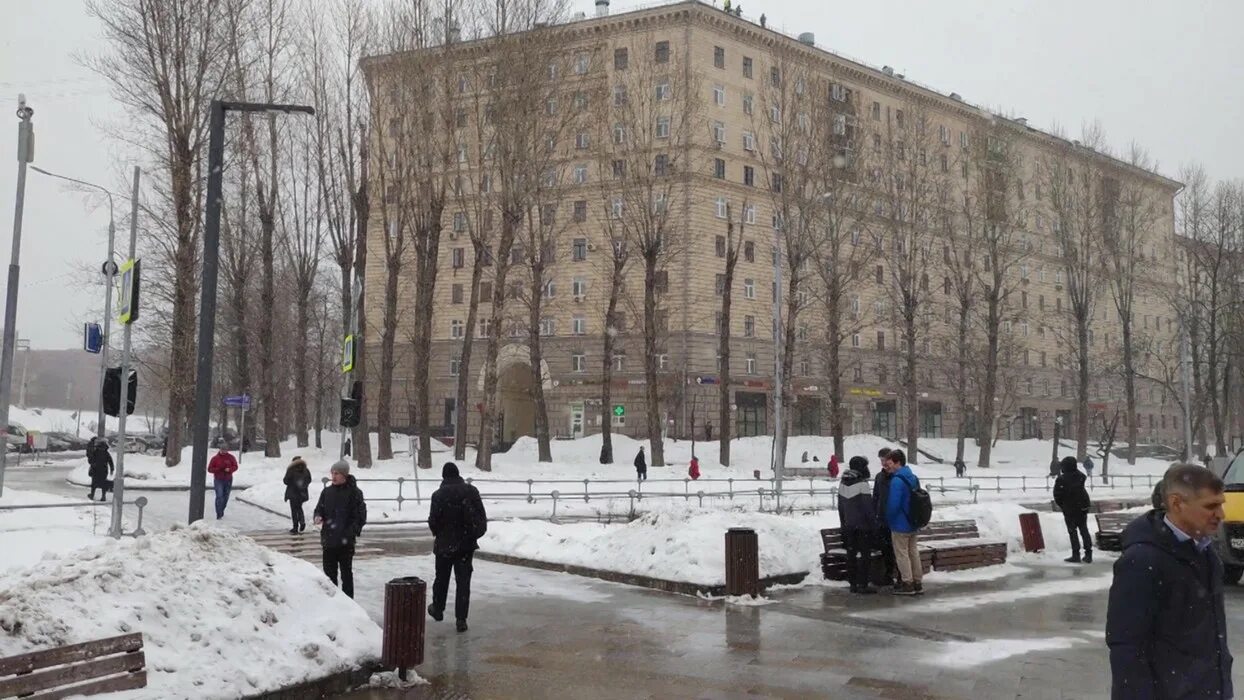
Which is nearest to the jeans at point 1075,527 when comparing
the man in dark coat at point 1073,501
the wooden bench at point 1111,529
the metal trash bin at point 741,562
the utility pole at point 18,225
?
the man in dark coat at point 1073,501

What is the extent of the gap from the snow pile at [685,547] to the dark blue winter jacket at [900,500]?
1.64 meters

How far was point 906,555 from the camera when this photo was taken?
42.5ft

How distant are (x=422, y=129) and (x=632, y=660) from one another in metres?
29.3

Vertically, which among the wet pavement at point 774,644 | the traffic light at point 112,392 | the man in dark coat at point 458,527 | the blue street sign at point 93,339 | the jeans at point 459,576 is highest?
the blue street sign at point 93,339

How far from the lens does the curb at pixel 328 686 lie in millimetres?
7347

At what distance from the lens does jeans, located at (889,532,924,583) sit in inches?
507

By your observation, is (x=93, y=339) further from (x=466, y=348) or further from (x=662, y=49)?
(x=662, y=49)

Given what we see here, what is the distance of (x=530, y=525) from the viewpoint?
1778cm

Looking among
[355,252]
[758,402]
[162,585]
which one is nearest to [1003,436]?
[758,402]

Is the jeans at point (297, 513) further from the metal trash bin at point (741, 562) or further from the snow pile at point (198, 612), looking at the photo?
the snow pile at point (198, 612)

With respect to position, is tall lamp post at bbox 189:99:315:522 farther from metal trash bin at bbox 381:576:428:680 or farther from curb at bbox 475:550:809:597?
curb at bbox 475:550:809:597

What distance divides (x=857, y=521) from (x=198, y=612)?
8.13 meters

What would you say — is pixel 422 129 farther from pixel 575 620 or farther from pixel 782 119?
pixel 575 620

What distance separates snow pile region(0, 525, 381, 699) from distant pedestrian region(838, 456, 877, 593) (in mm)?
6569
